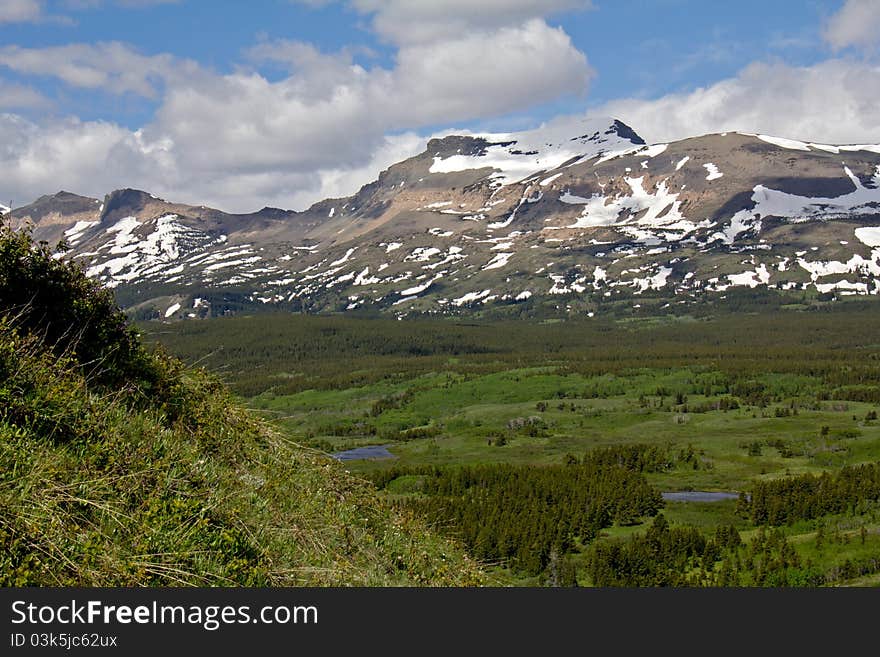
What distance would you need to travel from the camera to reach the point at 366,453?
11388cm

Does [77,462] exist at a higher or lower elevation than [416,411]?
higher

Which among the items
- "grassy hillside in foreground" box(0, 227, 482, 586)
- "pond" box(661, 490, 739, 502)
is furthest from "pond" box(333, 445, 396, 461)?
"grassy hillside in foreground" box(0, 227, 482, 586)

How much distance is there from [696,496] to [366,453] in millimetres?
51371

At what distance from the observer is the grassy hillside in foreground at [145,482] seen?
8.74 m

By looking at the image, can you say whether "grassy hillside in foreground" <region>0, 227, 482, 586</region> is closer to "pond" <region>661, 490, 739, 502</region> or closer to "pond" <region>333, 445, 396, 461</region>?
"pond" <region>661, 490, 739, 502</region>

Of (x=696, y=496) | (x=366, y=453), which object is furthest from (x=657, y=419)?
(x=366, y=453)

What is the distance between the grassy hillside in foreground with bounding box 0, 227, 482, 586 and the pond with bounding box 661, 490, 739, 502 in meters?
67.3

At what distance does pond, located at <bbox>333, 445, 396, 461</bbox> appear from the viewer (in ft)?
358

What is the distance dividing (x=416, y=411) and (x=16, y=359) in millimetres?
145109

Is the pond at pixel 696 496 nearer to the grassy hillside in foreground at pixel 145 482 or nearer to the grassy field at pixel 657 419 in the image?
the grassy field at pixel 657 419

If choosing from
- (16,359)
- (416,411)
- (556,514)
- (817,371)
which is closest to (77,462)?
(16,359)

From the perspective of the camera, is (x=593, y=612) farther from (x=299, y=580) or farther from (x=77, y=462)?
(x=77, y=462)

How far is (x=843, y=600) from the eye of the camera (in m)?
8.57

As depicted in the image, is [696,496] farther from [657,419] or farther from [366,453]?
[366,453]
